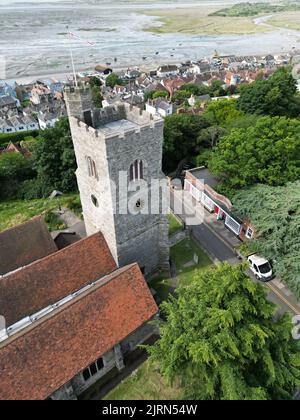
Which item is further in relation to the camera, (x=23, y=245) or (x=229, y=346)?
(x=23, y=245)

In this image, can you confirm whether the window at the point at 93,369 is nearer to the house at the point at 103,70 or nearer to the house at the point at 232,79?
the house at the point at 232,79

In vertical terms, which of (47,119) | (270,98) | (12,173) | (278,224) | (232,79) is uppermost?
(270,98)

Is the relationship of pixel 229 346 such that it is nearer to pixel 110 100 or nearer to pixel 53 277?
pixel 53 277

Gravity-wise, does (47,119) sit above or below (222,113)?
below

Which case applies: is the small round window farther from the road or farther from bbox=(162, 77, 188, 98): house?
A: bbox=(162, 77, 188, 98): house

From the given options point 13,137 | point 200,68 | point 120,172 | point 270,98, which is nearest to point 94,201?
point 120,172

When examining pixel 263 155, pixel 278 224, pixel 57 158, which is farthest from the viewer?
pixel 57 158
